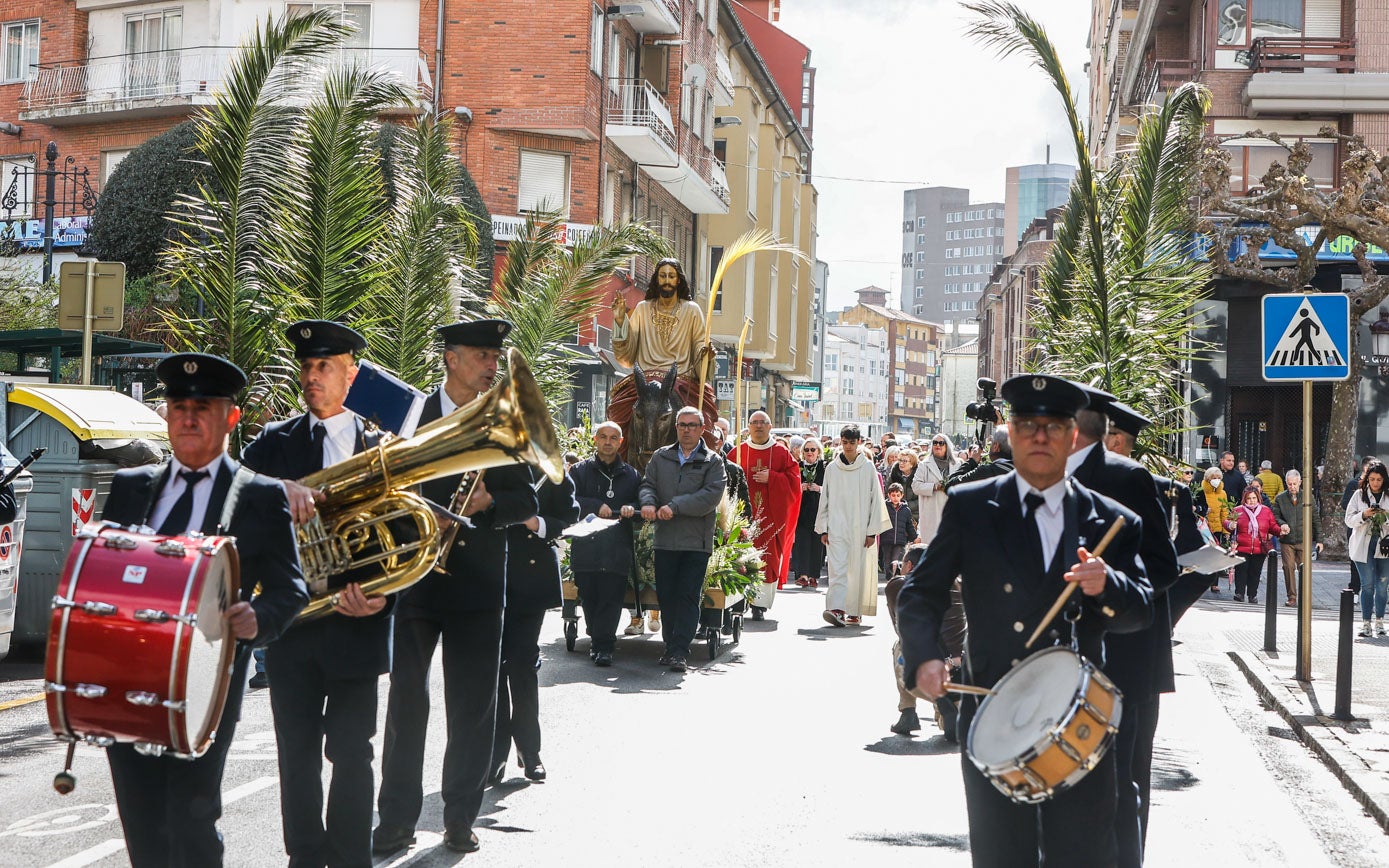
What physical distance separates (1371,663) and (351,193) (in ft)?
31.0

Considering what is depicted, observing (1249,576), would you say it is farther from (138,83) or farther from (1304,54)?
(138,83)

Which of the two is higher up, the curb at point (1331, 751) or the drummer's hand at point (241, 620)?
the drummer's hand at point (241, 620)

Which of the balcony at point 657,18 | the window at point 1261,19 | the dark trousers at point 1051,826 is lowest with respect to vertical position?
the dark trousers at point 1051,826

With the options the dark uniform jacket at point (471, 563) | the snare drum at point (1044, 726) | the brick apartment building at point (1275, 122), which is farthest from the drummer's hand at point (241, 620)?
the brick apartment building at point (1275, 122)

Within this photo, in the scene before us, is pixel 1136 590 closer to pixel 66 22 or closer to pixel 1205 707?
pixel 1205 707

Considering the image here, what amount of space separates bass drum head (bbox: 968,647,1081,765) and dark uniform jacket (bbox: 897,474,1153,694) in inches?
7.3

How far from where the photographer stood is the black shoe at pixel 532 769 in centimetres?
803

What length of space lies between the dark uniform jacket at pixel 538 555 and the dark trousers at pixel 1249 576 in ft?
51.6

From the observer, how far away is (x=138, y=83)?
35.3 meters

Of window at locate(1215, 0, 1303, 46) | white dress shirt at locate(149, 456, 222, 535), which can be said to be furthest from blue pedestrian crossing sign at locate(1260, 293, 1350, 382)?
window at locate(1215, 0, 1303, 46)

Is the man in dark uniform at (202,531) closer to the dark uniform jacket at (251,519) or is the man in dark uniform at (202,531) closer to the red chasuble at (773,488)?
the dark uniform jacket at (251,519)

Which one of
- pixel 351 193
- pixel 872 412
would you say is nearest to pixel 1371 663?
pixel 351 193

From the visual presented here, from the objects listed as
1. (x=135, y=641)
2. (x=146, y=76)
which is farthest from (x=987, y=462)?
(x=146, y=76)

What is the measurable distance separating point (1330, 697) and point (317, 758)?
339 inches
